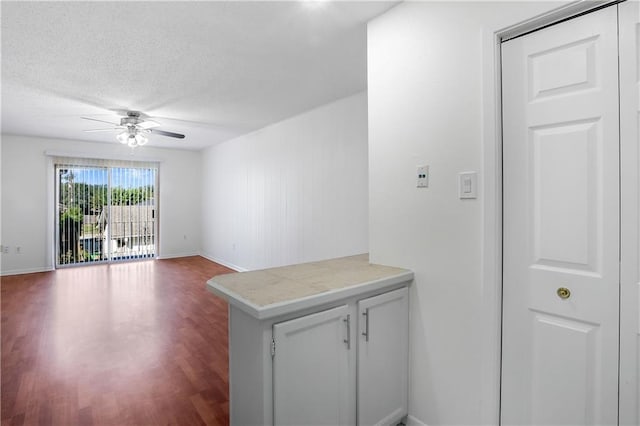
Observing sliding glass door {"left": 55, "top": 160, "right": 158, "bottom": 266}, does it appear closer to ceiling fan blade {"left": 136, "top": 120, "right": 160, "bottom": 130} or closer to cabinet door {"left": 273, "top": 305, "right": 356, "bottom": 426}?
ceiling fan blade {"left": 136, "top": 120, "right": 160, "bottom": 130}

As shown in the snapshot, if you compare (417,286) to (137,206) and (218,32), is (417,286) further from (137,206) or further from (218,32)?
(137,206)

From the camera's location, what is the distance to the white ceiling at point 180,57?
2.05 meters

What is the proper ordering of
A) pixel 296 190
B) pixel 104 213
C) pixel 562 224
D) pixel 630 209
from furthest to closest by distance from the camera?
pixel 104 213 < pixel 296 190 < pixel 562 224 < pixel 630 209

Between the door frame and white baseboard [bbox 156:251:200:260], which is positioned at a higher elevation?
the door frame

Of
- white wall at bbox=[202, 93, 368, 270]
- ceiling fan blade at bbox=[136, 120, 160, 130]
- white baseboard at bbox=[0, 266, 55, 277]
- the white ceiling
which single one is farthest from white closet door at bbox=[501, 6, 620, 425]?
white baseboard at bbox=[0, 266, 55, 277]

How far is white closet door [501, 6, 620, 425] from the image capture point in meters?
1.26

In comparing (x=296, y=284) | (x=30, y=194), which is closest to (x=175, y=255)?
(x=30, y=194)

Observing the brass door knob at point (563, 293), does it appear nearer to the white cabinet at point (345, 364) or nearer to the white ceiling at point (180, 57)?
the white cabinet at point (345, 364)

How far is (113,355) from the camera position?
276 cm

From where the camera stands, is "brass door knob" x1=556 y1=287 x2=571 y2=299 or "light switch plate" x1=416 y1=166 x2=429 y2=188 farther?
"light switch plate" x1=416 y1=166 x2=429 y2=188

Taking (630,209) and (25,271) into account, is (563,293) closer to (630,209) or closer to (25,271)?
(630,209)

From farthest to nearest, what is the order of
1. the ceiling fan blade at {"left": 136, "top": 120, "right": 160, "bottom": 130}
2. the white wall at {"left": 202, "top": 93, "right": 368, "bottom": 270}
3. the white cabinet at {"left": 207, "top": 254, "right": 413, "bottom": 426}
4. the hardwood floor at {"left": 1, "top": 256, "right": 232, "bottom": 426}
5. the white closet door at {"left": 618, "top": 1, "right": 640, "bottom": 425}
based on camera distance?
the ceiling fan blade at {"left": 136, "top": 120, "right": 160, "bottom": 130} < the white wall at {"left": 202, "top": 93, "right": 368, "bottom": 270} < the hardwood floor at {"left": 1, "top": 256, "right": 232, "bottom": 426} < the white cabinet at {"left": 207, "top": 254, "right": 413, "bottom": 426} < the white closet door at {"left": 618, "top": 1, "right": 640, "bottom": 425}

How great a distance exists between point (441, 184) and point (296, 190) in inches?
118

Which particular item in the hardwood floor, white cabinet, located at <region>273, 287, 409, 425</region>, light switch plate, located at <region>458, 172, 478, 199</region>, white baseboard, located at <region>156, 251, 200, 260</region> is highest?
light switch plate, located at <region>458, 172, 478, 199</region>
